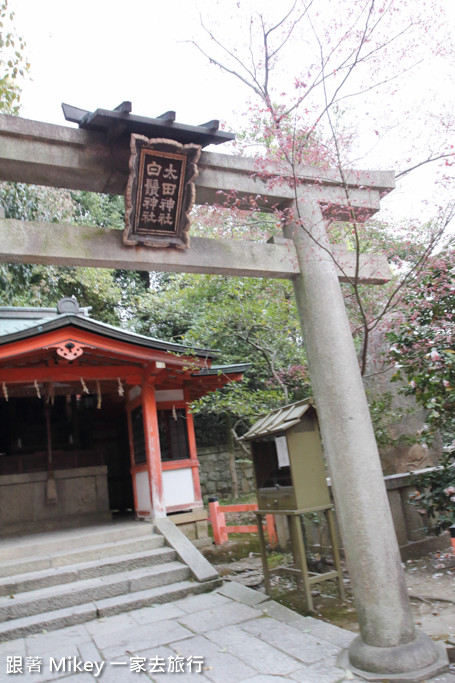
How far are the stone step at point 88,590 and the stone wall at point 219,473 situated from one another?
27.8ft

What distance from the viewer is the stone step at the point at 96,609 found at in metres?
4.70

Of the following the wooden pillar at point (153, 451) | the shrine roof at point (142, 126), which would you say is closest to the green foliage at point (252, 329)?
the wooden pillar at point (153, 451)

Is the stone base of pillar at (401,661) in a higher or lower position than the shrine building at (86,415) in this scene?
lower

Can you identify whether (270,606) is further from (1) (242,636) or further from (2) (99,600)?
(2) (99,600)

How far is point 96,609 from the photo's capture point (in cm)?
500

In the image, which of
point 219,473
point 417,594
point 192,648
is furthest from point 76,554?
point 219,473

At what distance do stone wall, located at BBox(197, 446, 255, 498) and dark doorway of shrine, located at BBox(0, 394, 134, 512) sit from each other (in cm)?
332

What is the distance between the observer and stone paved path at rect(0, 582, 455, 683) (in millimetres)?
3396

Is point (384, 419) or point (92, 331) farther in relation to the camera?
point (384, 419)

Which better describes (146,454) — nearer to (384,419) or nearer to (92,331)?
(92,331)

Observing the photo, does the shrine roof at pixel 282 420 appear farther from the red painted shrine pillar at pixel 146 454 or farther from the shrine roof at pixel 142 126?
the red painted shrine pillar at pixel 146 454

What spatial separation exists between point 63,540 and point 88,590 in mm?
1630

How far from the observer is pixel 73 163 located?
3797mm

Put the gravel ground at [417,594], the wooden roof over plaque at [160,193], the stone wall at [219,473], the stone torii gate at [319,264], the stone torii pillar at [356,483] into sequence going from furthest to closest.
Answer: the stone wall at [219,473] → the gravel ground at [417,594] → the wooden roof over plaque at [160,193] → the stone torii gate at [319,264] → the stone torii pillar at [356,483]
